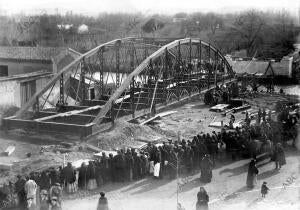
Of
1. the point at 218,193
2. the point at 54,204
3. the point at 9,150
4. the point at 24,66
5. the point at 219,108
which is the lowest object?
the point at 218,193

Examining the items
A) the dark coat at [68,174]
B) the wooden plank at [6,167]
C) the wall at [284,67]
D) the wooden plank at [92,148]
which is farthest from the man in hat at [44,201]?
the wall at [284,67]

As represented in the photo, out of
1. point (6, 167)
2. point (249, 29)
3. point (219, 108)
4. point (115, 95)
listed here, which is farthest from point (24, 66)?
point (249, 29)

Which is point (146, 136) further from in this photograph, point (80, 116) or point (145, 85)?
point (145, 85)

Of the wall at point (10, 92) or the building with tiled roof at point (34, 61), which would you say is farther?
the building with tiled roof at point (34, 61)

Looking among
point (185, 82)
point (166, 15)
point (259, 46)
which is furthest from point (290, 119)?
point (166, 15)

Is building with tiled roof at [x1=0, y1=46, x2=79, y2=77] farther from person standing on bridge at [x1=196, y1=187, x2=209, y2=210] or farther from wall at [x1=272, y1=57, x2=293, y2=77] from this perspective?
person standing on bridge at [x1=196, y1=187, x2=209, y2=210]

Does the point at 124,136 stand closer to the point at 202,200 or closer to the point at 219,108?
the point at 202,200

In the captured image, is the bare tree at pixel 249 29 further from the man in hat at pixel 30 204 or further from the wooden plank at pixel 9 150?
the man in hat at pixel 30 204
